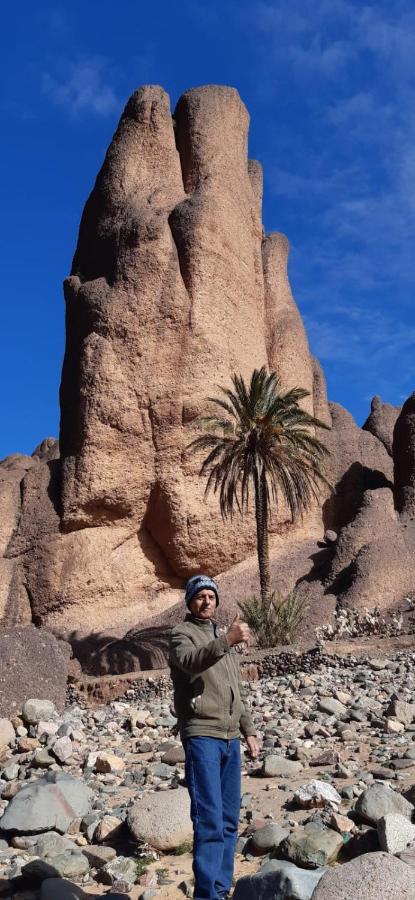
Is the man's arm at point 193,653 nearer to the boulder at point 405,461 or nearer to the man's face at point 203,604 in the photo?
the man's face at point 203,604

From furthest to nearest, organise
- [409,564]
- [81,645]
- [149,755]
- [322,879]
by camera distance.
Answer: [81,645], [409,564], [149,755], [322,879]

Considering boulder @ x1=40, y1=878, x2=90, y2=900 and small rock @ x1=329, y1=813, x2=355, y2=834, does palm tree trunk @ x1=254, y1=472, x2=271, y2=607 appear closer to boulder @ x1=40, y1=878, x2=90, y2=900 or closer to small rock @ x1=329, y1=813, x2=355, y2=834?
small rock @ x1=329, y1=813, x2=355, y2=834

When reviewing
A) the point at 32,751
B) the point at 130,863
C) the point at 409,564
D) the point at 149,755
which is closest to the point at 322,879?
the point at 130,863

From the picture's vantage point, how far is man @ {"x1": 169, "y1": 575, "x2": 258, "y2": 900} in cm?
367

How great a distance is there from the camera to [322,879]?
3.38 meters

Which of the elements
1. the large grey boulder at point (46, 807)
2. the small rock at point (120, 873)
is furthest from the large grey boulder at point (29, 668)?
the small rock at point (120, 873)

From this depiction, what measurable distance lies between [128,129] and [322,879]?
28.2 meters

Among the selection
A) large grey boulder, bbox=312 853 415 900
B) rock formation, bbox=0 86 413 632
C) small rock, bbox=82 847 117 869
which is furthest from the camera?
rock formation, bbox=0 86 413 632

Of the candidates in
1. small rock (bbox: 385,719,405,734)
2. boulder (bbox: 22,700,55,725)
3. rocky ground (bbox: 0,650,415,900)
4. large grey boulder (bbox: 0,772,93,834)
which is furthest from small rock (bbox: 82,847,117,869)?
boulder (bbox: 22,700,55,725)

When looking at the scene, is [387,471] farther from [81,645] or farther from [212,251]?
[81,645]

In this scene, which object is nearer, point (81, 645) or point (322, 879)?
point (322, 879)

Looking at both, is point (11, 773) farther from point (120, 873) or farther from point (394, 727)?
point (394, 727)

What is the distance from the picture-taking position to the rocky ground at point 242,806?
4074 mm

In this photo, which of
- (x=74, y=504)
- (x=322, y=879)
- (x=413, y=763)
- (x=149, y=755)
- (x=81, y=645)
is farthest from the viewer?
(x=74, y=504)
